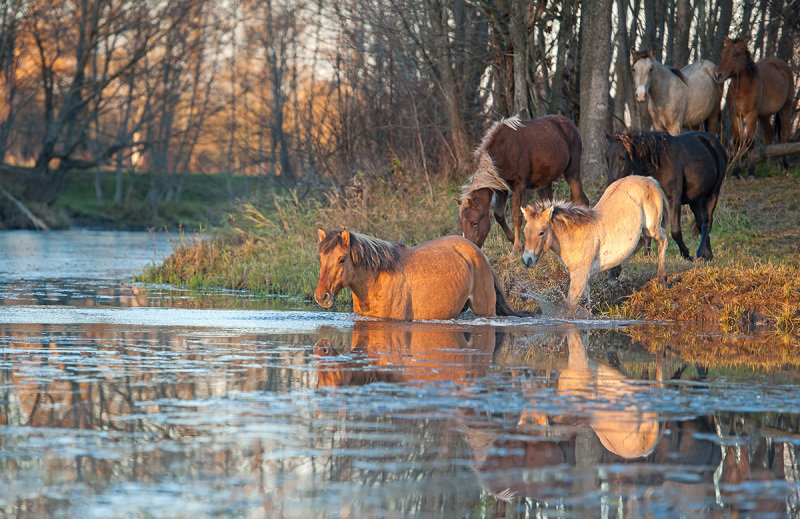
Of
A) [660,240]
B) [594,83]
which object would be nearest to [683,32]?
[594,83]

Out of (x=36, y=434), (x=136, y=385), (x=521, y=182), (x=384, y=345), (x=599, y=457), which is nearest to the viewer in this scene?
(x=599, y=457)

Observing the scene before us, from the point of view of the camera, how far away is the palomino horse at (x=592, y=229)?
953 centimetres

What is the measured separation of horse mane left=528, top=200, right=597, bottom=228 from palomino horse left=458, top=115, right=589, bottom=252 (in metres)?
2.17

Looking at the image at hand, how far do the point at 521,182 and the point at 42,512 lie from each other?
9.94 meters

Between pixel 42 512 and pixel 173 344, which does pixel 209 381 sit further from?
pixel 42 512

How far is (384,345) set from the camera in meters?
7.52

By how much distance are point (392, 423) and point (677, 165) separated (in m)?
8.04

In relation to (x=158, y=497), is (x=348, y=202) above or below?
above

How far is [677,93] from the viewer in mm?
16859

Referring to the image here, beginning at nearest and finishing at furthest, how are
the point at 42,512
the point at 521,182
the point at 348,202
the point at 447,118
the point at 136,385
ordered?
1. the point at 42,512
2. the point at 136,385
3. the point at 521,182
4. the point at 348,202
5. the point at 447,118

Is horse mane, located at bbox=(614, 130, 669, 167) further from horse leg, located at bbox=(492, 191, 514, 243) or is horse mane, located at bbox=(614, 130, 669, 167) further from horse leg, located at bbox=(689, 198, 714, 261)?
horse leg, located at bbox=(492, 191, 514, 243)

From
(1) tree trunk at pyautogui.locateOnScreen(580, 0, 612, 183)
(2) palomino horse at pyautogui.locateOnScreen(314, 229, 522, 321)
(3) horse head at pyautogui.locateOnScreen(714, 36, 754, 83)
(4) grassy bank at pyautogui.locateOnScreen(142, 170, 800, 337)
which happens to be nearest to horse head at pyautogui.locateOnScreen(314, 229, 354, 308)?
(2) palomino horse at pyautogui.locateOnScreen(314, 229, 522, 321)

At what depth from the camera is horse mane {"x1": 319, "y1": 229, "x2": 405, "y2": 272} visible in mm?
8656

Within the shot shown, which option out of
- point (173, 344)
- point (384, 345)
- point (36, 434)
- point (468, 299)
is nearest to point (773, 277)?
point (468, 299)
